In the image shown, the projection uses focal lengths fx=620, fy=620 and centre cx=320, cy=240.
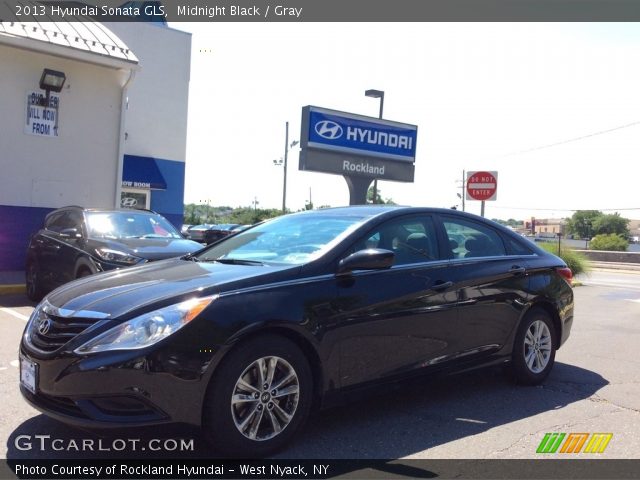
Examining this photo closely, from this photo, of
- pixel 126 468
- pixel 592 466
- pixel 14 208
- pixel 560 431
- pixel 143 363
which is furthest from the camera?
pixel 14 208

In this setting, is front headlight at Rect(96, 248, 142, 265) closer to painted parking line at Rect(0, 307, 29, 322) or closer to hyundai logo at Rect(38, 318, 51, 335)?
painted parking line at Rect(0, 307, 29, 322)

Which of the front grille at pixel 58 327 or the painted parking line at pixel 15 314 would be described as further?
the painted parking line at pixel 15 314

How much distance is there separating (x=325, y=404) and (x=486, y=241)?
240 centimetres

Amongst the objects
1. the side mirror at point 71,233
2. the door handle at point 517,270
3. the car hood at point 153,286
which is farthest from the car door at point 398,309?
the side mirror at point 71,233

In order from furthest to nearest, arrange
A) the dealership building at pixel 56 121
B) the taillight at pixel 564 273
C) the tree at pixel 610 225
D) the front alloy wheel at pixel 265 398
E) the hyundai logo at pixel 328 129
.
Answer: the tree at pixel 610 225, the hyundai logo at pixel 328 129, the dealership building at pixel 56 121, the taillight at pixel 564 273, the front alloy wheel at pixel 265 398

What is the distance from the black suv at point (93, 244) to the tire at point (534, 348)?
15.6ft

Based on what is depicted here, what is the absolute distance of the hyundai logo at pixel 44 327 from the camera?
3.72 meters

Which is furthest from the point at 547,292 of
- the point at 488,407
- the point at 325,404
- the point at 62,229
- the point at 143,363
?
the point at 62,229

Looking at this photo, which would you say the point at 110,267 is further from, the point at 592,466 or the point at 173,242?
the point at 592,466

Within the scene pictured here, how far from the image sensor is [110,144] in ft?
45.8

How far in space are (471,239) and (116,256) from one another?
15.7 feet

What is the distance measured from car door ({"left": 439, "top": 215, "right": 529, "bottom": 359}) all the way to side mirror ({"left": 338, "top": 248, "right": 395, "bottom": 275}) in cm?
101

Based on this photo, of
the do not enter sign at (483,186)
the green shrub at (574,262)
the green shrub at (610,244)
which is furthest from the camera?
the green shrub at (610,244)

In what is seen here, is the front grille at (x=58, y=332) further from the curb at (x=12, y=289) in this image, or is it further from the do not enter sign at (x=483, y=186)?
the do not enter sign at (x=483, y=186)
